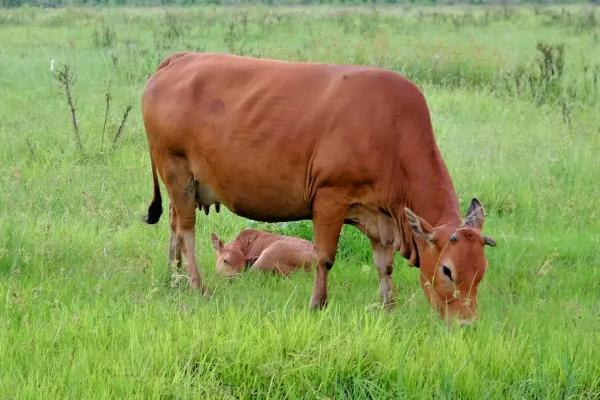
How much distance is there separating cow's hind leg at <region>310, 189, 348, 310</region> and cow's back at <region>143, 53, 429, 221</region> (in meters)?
0.10

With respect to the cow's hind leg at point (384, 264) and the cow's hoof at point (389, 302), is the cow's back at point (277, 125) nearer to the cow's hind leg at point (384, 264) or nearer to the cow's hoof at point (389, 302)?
the cow's hind leg at point (384, 264)

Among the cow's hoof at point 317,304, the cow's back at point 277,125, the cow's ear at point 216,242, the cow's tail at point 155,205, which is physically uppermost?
the cow's back at point 277,125

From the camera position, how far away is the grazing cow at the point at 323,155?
561 cm

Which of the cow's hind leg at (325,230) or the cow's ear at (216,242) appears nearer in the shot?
the cow's hind leg at (325,230)

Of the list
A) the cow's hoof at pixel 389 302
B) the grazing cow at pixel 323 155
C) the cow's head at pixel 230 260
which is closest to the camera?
the grazing cow at pixel 323 155

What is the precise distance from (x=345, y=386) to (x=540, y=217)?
4186 mm

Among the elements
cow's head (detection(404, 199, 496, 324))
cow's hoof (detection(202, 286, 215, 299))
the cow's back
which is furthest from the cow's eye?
cow's hoof (detection(202, 286, 215, 299))

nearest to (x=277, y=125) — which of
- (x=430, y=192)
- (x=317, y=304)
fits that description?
(x=430, y=192)

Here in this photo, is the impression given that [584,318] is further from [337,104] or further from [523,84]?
[523,84]

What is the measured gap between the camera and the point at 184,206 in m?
6.64

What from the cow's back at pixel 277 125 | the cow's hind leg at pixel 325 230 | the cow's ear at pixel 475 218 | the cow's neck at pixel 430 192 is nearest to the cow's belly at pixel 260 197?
the cow's back at pixel 277 125

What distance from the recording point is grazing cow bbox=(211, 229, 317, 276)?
6914 mm

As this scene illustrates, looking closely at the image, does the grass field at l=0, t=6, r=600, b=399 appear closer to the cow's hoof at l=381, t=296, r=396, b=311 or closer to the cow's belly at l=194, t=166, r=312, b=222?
the cow's hoof at l=381, t=296, r=396, b=311

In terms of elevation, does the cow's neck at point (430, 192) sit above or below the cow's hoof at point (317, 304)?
above
